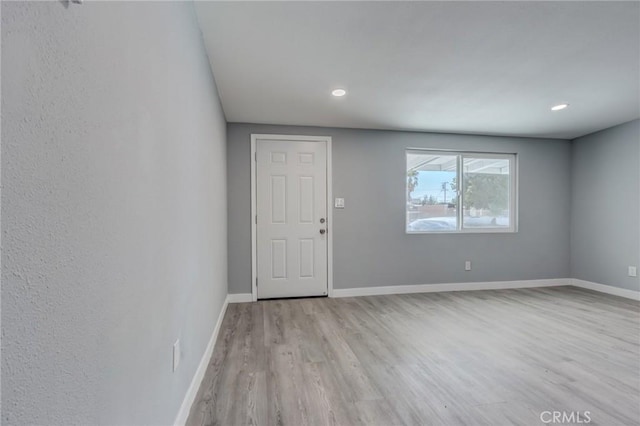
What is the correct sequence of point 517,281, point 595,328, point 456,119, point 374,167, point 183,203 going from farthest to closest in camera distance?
point 517,281, point 374,167, point 456,119, point 595,328, point 183,203

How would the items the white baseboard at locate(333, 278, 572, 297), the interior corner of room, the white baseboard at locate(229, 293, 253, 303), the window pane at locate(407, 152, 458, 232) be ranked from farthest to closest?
the window pane at locate(407, 152, 458, 232)
the white baseboard at locate(333, 278, 572, 297)
the white baseboard at locate(229, 293, 253, 303)
the interior corner of room

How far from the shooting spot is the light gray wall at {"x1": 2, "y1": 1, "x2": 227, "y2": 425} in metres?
0.45

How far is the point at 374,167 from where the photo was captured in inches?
151

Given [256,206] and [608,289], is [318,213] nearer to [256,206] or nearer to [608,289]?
[256,206]

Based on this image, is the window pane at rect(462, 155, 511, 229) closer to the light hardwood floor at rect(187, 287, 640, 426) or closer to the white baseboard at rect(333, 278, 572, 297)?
the white baseboard at rect(333, 278, 572, 297)

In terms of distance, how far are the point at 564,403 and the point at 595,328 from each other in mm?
1608

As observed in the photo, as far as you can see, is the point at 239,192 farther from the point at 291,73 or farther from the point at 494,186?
the point at 494,186

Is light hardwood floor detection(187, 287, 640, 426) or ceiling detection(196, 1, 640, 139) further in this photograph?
ceiling detection(196, 1, 640, 139)

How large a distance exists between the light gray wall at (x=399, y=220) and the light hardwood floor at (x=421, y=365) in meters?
0.67

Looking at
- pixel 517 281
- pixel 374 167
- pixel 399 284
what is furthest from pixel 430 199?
pixel 517 281

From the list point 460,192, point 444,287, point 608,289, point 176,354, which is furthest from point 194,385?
point 608,289

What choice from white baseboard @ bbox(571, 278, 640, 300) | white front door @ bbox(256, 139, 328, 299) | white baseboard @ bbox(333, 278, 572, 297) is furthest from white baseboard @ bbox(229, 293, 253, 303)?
white baseboard @ bbox(571, 278, 640, 300)

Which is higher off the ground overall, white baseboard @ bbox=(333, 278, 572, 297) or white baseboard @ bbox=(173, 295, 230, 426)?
white baseboard @ bbox=(173, 295, 230, 426)

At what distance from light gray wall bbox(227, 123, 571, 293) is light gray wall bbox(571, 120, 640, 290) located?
16cm
